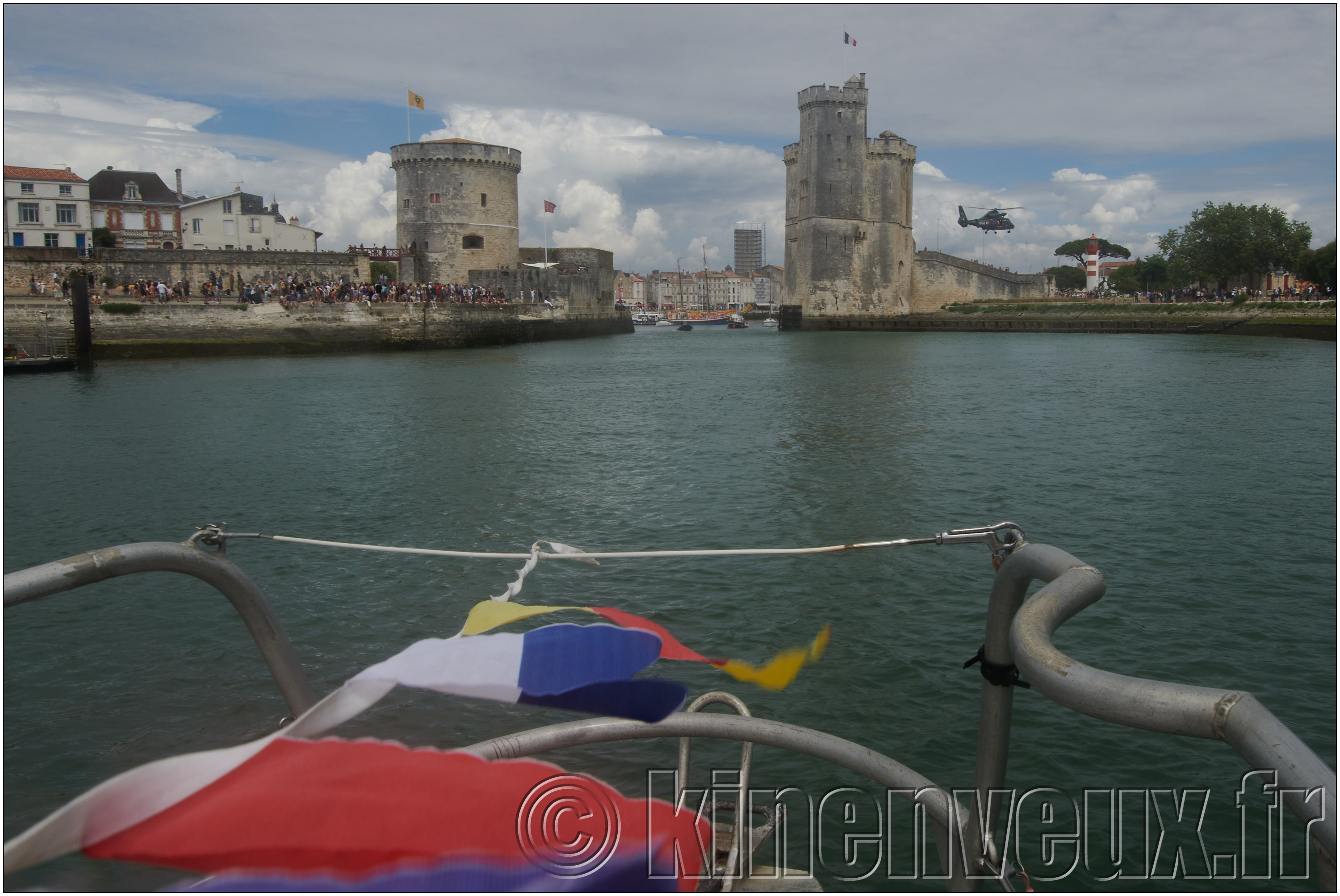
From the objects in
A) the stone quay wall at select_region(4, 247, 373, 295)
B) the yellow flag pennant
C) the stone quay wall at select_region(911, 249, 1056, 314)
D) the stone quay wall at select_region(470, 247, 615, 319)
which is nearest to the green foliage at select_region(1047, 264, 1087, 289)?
the stone quay wall at select_region(911, 249, 1056, 314)

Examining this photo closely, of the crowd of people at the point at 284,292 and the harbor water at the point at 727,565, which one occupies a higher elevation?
the crowd of people at the point at 284,292

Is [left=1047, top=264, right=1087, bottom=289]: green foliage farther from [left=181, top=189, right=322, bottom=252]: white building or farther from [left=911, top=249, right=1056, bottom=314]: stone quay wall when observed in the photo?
[left=181, top=189, right=322, bottom=252]: white building

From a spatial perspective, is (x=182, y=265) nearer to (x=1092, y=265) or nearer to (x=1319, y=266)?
(x=1319, y=266)

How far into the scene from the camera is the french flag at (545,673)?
1.82 metres

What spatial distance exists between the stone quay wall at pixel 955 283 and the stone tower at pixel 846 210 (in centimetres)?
159

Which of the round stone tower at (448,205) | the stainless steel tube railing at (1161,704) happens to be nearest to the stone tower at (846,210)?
the round stone tower at (448,205)

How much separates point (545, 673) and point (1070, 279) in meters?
99.9

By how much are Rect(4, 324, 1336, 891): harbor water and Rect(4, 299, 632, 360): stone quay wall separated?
36.0ft

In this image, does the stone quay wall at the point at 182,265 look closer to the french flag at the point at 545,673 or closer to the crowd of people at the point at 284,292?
the crowd of people at the point at 284,292

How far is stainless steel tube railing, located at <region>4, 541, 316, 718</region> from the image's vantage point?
6.20 ft

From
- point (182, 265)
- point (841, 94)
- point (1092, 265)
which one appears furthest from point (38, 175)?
point (1092, 265)

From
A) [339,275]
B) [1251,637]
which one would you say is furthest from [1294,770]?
[339,275]

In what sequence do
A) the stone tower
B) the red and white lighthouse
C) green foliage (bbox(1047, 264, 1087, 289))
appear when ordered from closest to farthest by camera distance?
the stone tower
the red and white lighthouse
green foliage (bbox(1047, 264, 1087, 289))

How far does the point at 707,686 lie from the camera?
4844 mm
